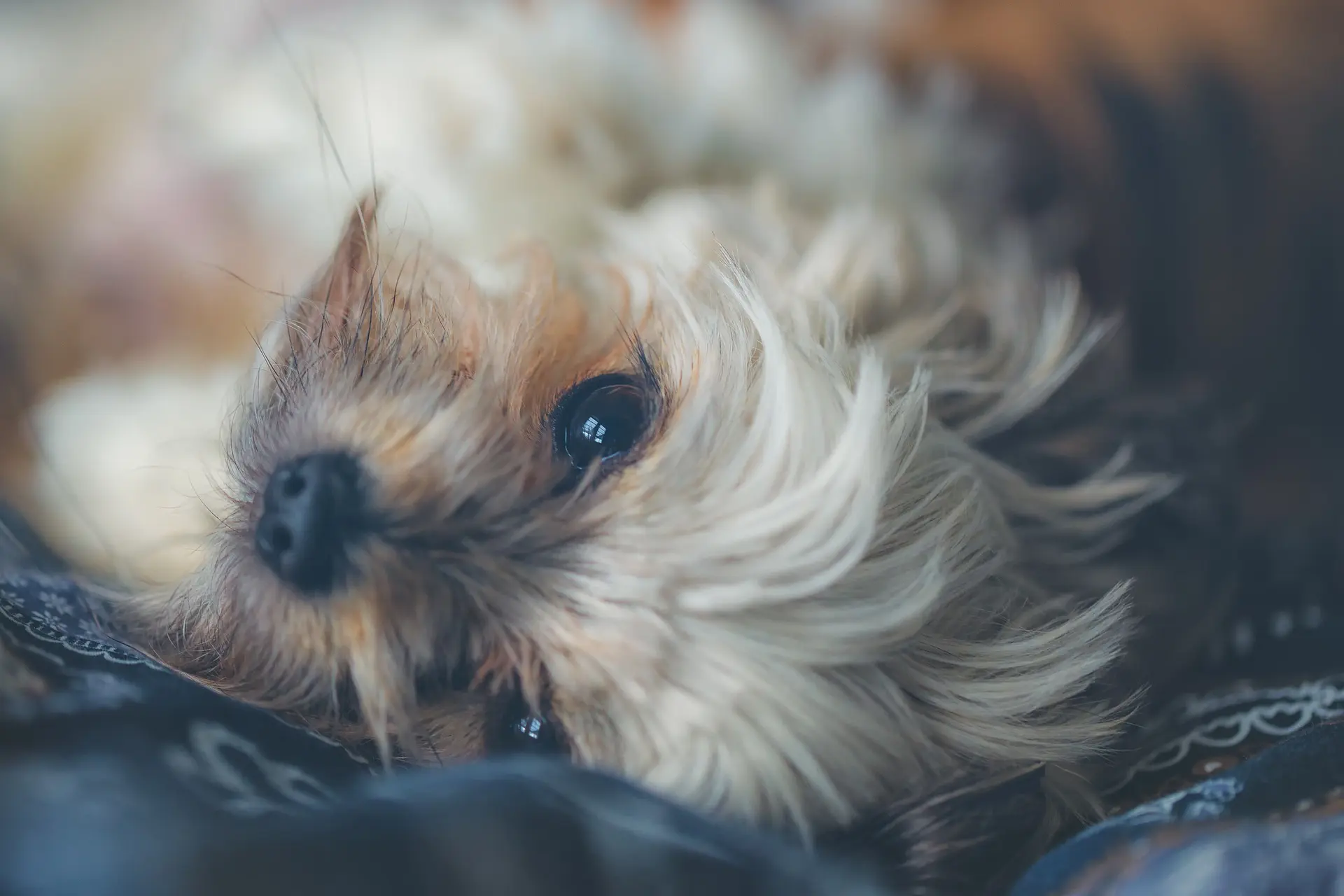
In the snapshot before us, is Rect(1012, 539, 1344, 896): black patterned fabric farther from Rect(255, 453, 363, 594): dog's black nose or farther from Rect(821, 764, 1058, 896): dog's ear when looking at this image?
Rect(255, 453, 363, 594): dog's black nose

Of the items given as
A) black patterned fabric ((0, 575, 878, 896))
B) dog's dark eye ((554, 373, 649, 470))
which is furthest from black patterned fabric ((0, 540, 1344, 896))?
dog's dark eye ((554, 373, 649, 470))

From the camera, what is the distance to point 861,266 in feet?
3.55

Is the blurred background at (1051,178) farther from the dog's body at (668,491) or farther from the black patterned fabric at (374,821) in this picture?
the black patterned fabric at (374,821)

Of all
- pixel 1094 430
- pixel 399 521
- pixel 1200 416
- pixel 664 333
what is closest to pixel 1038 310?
pixel 1094 430

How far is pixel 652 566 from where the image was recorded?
800mm

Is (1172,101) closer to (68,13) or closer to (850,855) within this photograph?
(850,855)

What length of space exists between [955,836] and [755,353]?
1.24 feet

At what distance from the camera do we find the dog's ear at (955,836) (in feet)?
2.56

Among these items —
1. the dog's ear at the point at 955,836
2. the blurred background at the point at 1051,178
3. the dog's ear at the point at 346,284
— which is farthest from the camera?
the blurred background at the point at 1051,178

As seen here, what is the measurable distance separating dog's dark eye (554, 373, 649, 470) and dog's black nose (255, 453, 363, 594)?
162 millimetres

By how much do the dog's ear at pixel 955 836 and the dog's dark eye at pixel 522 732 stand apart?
0.20 meters

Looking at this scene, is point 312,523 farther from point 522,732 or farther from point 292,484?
point 522,732

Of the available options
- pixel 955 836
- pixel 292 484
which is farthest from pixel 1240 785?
pixel 292 484

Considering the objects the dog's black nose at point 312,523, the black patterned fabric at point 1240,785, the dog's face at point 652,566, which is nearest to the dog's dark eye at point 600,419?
the dog's face at point 652,566
